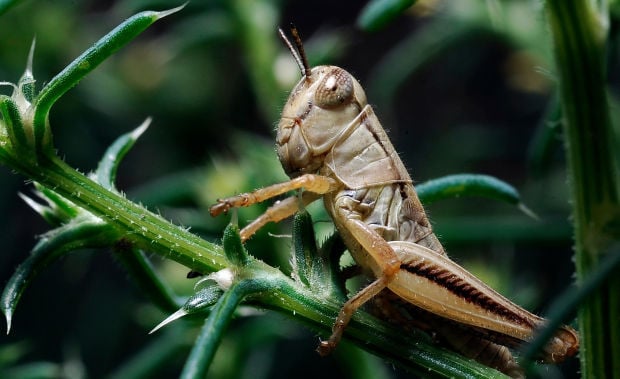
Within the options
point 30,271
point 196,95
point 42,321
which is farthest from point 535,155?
point 42,321

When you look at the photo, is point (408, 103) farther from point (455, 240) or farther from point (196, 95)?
point (455, 240)

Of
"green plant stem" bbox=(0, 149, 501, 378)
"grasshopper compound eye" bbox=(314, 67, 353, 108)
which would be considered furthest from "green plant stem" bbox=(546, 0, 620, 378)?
"grasshopper compound eye" bbox=(314, 67, 353, 108)

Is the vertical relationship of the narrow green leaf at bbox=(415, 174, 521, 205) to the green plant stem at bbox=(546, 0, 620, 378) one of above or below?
below

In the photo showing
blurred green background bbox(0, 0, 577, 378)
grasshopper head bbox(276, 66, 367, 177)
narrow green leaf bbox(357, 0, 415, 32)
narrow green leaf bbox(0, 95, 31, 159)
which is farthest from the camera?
blurred green background bbox(0, 0, 577, 378)

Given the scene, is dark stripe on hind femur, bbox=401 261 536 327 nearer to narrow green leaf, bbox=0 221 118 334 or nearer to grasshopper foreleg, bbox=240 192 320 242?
grasshopper foreleg, bbox=240 192 320 242

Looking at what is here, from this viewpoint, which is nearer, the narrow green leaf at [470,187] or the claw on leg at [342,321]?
the claw on leg at [342,321]

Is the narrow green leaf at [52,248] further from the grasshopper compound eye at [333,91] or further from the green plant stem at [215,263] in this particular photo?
the grasshopper compound eye at [333,91]

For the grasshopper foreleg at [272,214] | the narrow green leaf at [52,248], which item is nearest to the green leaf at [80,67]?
the narrow green leaf at [52,248]
